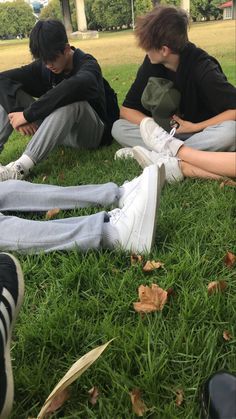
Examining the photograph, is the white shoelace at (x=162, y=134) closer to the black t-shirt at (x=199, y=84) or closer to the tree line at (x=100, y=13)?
the black t-shirt at (x=199, y=84)

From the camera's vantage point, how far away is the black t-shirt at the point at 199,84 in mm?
3152

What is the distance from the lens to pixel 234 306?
5.83 feet

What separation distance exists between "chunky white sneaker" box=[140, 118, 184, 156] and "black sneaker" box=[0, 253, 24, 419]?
1702 mm

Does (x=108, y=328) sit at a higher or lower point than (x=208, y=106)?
lower

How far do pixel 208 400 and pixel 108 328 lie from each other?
1.85ft

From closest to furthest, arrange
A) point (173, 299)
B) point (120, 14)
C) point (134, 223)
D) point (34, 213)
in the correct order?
1. point (173, 299)
2. point (134, 223)
3. point (34, 213)
4. point (120, 14)

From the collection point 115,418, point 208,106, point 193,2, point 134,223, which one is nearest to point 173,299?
point 134,223

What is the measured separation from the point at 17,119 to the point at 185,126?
1.35 meters

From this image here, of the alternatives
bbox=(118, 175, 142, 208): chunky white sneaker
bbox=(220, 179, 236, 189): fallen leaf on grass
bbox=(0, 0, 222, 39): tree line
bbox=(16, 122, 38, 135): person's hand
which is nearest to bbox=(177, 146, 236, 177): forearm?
bbox=(220, 179, 236, 189): fallen leaf on grass

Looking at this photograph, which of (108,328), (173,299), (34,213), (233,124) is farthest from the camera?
(233,124)

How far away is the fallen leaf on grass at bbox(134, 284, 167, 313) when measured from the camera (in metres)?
1.80

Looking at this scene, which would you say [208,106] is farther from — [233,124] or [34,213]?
[34,213]

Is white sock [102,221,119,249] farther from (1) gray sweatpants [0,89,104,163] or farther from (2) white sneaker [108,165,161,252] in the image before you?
(1) gray sweatpants [0,89,104,163]

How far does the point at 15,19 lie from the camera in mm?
77000
